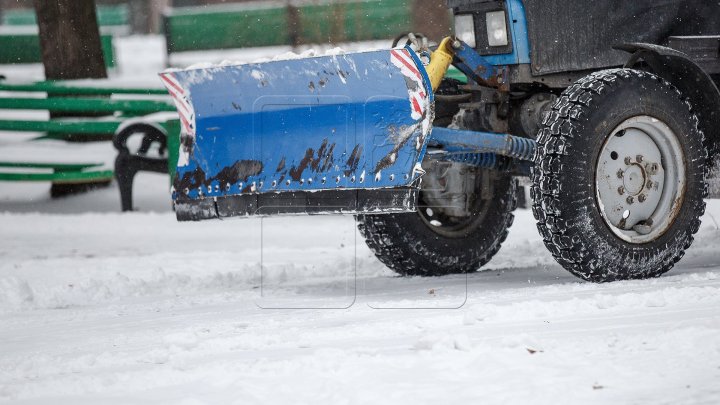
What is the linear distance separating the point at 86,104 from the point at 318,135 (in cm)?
603

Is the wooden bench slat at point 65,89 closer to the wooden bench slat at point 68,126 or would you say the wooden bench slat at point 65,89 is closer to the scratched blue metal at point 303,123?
the wooden bench slat at point 68,126

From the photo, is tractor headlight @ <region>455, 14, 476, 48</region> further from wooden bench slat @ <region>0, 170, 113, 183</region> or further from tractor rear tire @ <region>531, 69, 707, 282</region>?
wooden bench slat @ <region>0, 170, 113, 183</region>

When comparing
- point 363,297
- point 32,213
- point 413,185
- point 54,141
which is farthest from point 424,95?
point 54,141

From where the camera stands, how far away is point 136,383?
3.93 metres

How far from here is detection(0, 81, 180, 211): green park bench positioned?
1045 cm

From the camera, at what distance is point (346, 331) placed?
4672mm

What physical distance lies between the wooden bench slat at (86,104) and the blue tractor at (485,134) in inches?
202

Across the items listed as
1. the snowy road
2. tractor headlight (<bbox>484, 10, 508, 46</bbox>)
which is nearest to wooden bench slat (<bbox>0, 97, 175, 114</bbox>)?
the snowy road

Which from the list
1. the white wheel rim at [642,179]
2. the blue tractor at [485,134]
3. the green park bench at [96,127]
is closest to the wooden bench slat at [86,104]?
the green park bench at [96,127]

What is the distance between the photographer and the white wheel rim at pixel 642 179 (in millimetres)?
5691

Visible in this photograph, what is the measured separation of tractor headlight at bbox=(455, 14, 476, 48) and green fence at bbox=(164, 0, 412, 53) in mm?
11254

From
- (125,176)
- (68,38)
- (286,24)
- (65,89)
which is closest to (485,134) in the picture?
(125,176)

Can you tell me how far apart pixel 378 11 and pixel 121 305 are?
1436cm

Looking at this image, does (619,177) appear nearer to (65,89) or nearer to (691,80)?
(691,80)
